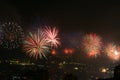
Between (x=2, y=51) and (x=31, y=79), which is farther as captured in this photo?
(x=2, y=51)

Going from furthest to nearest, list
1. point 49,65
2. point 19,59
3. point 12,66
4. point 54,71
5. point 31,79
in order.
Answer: point 19,59 → point 49,65 → point 12,66 → point 54,71 → point 31,79

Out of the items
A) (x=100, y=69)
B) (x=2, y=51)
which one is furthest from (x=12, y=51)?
(x=100, y=69)

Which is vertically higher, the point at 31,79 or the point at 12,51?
the point at 12,51

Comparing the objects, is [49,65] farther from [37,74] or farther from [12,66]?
[37,74]

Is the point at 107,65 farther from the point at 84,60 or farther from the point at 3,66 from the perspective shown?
the point at 3,66

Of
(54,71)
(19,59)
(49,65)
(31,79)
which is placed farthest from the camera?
(19,59)

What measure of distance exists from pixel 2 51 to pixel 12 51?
4722 millimetres

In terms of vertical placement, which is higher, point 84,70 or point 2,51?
point 2,51

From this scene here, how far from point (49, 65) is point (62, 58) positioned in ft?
40.2

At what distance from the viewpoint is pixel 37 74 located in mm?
51812

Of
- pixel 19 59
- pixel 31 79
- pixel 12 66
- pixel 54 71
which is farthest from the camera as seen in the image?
pixel 19 59

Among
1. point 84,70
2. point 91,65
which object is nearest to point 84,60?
point 91,65

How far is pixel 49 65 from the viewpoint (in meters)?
114

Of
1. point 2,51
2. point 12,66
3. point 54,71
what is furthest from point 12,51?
point 54,71
